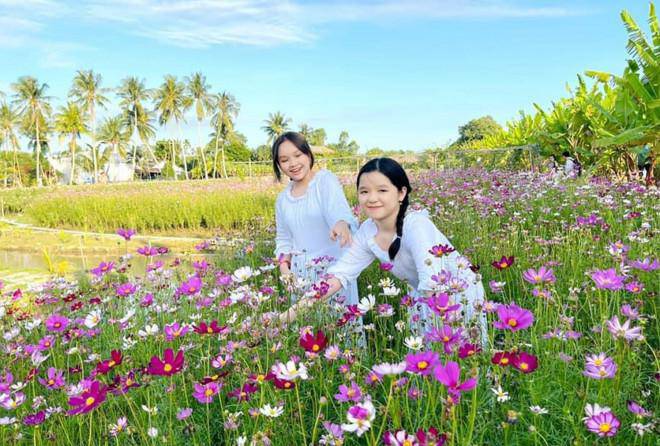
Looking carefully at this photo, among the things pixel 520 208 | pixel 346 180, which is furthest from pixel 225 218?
pixel 520 208

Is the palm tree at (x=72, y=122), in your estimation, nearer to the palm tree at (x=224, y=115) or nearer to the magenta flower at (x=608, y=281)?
the palm tree at (x=224, y=115)

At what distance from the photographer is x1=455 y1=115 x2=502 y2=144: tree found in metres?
41.6

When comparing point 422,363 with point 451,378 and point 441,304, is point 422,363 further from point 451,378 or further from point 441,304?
point 441,304

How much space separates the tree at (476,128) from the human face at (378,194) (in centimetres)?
4081

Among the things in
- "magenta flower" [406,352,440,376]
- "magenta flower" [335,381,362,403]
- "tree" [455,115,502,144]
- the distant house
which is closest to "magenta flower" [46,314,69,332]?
"magenta flower" [335,381,362,403]

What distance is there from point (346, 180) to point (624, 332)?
1169 cm

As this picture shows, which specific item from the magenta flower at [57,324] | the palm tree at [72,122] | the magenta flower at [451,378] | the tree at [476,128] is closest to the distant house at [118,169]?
the palm tree at [72,122]

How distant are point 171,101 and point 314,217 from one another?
51934 millimetres

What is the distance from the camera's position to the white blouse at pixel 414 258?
79.0 inches

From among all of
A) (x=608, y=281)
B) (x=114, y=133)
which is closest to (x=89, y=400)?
(x=608, y=281)

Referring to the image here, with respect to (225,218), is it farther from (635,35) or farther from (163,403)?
(163,403)

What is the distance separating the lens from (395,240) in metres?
2.19

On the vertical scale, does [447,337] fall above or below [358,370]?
above

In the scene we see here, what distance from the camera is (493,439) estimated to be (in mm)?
1298
